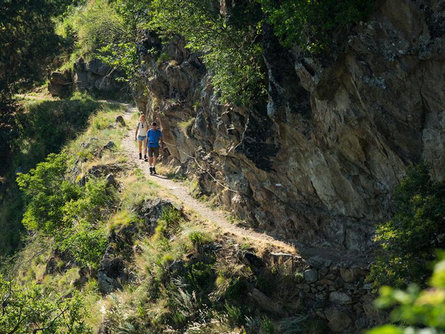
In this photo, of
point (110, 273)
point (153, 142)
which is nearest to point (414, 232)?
point (110, 273)

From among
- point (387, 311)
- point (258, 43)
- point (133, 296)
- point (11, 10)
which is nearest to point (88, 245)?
point (133, 296)

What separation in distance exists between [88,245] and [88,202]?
2570 millimetres

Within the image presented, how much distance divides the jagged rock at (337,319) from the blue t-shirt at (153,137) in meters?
10.7

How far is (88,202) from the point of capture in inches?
854

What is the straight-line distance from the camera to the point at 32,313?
44.9 ft

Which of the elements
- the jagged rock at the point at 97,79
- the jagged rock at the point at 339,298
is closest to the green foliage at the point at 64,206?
the jagged rock at the point at 339,298

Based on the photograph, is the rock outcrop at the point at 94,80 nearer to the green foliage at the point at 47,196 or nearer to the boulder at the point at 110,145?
the boulder at the point at 110,145

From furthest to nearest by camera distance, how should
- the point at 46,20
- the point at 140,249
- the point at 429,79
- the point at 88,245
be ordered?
the point at 46,20 → the point at 88,245 → the point at 140,249 → the point at 429,79

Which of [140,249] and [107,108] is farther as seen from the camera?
[107,108]

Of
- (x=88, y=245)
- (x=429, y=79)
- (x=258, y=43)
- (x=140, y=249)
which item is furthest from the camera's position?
(x=88, y=245)

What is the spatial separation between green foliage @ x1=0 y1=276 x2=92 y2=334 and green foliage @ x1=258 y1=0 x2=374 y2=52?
9583 millimetres

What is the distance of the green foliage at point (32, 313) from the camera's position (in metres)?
13.3

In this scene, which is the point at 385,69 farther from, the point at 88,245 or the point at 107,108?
the point at 107,108

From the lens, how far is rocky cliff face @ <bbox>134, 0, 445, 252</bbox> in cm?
1045
